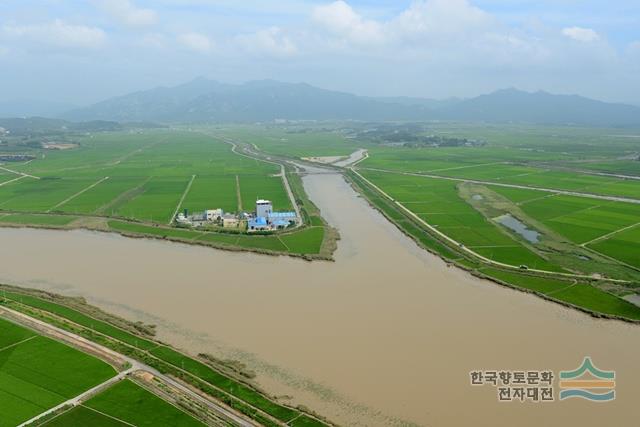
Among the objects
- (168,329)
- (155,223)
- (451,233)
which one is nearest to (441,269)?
(451,233)

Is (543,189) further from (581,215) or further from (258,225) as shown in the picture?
(258,225)

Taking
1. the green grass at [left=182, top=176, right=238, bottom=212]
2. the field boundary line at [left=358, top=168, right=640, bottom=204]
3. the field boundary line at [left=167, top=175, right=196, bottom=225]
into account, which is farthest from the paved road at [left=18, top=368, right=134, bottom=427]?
the field boundary line at [left=358, top=168, right=640, bottom=204]

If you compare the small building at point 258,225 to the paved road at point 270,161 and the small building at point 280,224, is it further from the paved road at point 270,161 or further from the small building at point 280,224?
the paved road at point 270,161

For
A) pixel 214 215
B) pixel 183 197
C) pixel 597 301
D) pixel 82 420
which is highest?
pixel 183 197

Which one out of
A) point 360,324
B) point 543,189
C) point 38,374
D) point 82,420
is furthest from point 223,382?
point 543,189

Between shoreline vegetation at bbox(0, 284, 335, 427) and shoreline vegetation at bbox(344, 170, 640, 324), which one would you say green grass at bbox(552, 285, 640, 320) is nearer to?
shoreline vegetation at bbox(344, 170, 640, 324)

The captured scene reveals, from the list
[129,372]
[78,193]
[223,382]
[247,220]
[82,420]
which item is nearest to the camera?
[82,420]
